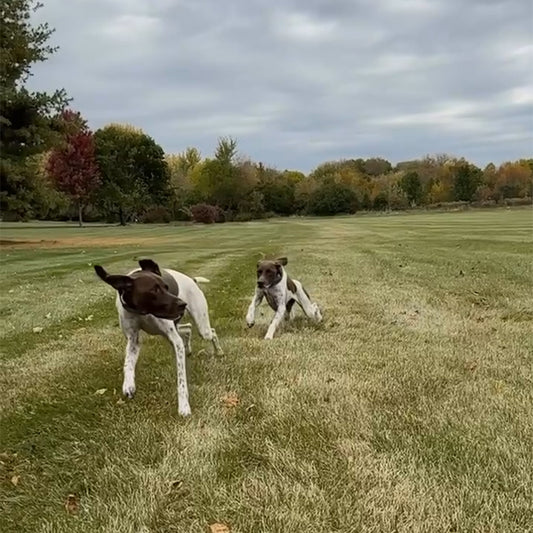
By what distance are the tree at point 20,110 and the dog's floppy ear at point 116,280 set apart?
21.0 metres

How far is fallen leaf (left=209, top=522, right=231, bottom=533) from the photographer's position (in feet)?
8.50

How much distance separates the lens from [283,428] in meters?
3.63

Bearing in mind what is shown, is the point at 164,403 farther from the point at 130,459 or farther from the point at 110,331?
the point at 110,331

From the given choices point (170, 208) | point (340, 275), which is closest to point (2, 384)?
point (340, 275)

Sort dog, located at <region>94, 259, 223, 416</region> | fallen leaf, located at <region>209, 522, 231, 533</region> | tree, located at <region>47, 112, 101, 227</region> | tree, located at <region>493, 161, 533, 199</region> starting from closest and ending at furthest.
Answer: fallen leaf, located at <region>209, 522, 231, 533</region>
dog, located at <region>94, 259, 223, 416</region>
tree, located at <region>47, 112, 101, 227</region>
tree, located at <region>493, 161, 533, 199</region>

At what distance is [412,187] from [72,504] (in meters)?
80.5

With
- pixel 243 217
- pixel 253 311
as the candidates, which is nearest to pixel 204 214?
pixel 243 217

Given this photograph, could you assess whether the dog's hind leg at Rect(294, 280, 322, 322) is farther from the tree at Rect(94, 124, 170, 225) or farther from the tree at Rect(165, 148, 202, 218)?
the tree at Rect(165, 148, 202, 218)

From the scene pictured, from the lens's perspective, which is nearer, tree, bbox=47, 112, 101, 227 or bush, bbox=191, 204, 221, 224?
tree, bbox=47, 112, 101, 227

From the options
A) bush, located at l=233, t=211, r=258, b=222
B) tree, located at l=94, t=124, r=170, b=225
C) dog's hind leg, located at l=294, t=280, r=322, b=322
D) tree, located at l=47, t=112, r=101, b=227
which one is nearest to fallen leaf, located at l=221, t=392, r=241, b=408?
dog's hind leg, located at l=294, t=280, r=322, b=322

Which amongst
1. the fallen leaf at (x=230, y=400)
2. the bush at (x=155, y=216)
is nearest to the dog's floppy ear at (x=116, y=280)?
the fallen leaf at (x=230, y=400)

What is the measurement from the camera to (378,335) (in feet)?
20.6

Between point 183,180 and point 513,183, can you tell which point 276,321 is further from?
point 513,183

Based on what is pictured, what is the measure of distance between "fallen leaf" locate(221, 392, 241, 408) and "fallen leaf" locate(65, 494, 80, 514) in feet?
4.41
